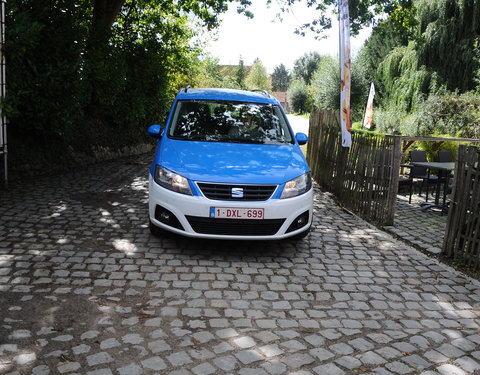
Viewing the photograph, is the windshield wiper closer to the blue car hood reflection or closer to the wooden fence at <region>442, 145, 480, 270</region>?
the blue car hood reflection

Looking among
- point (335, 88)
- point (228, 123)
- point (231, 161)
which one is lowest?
point (231, 161)

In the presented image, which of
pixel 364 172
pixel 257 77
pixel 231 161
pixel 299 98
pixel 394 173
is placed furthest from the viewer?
pixel 257 77

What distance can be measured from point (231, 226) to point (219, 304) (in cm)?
114

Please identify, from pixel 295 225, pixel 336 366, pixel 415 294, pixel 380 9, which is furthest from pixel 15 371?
pixel 380 9

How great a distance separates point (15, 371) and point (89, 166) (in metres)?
8.68

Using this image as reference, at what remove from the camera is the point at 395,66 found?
24344 millimetres

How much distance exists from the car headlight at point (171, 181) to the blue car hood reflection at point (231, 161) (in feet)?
0.21

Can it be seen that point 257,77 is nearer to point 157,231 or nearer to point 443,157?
point 443,157

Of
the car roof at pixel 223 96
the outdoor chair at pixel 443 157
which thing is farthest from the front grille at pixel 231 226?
the outdoor chair at pixel 443 157

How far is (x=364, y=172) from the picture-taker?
7574mm

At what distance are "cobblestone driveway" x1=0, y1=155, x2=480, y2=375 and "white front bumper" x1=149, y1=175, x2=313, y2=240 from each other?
345 mm

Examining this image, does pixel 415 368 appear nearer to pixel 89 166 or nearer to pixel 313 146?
pixel 313 146

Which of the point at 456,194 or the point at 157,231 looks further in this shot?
the point at 157,231

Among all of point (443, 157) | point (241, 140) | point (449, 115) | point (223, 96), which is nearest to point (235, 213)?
point (241, 140)
